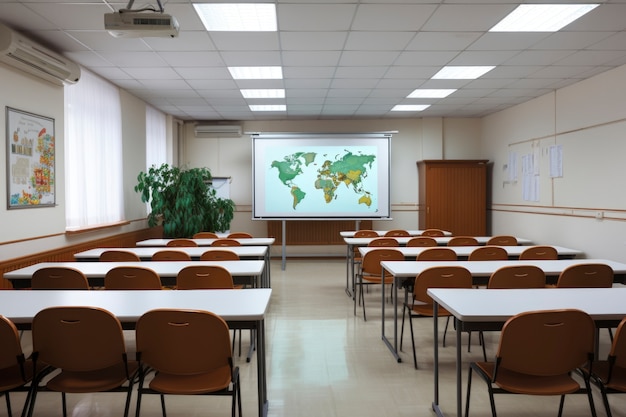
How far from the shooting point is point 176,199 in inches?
307

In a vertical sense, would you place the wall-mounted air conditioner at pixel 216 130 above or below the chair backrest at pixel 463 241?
above

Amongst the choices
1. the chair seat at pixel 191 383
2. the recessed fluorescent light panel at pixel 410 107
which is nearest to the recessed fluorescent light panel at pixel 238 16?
the chair seat at pixel 191 383

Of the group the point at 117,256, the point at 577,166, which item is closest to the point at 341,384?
the point at 117,256

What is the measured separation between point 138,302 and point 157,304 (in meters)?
0.14

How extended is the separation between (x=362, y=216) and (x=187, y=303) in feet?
23.1

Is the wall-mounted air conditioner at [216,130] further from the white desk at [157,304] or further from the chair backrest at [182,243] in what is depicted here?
the white desk at [157,304]

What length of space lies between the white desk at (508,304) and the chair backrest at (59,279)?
2543mm

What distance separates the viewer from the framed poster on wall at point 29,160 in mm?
4477

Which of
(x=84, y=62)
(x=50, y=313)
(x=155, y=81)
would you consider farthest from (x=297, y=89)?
(x=50, y=313)

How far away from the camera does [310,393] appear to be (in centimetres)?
316

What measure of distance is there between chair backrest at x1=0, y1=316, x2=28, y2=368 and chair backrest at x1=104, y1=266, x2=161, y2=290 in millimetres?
1273

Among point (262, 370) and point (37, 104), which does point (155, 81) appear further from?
point (262, 370)

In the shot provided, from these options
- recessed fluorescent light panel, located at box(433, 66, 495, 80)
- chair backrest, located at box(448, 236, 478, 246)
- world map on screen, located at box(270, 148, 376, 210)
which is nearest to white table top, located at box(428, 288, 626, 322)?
chair backrest, located at box(448, 236, 478, 246)

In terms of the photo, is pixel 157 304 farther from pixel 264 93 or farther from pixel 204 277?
pixel 264 93
